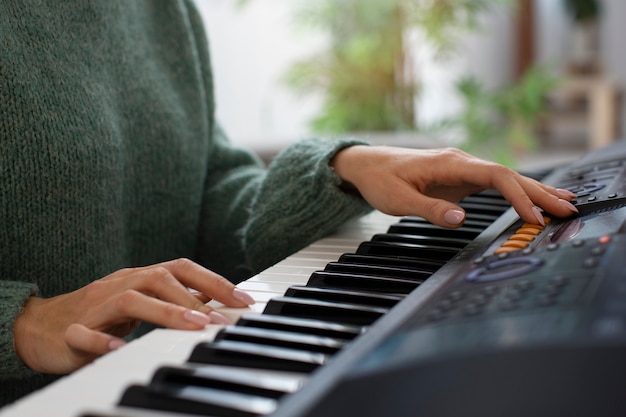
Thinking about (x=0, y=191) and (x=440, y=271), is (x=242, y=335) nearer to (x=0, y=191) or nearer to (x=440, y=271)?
(x=440, y=271)

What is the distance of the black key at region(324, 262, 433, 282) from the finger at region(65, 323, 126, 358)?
0.66 ft

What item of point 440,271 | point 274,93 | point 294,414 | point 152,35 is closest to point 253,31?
point 274,93

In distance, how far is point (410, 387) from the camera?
393 millimetres

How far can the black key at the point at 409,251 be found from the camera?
2.40 ft

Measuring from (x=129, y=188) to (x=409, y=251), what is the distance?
38 cm

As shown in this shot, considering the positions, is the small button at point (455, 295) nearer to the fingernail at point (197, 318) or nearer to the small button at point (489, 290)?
the small button at point (489, 290)

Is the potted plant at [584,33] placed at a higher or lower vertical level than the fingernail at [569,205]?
lower

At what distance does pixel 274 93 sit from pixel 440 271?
3.13 meters

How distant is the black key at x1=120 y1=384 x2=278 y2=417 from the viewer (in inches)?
16.6

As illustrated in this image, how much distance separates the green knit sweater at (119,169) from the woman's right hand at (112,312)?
23 mm

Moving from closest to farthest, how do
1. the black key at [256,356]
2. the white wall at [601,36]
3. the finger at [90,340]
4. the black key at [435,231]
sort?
the black key at [256,356], the finger at [90,340], the black key at [435,231], the white wall at [601,36]

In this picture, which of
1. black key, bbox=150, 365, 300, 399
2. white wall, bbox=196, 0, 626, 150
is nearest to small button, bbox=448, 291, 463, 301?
black key, bbox=150, 365, 300, 399

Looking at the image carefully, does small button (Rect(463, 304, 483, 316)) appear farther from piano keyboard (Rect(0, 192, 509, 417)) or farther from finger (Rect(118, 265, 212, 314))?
finger (Rect(118, 265, 212, 314))

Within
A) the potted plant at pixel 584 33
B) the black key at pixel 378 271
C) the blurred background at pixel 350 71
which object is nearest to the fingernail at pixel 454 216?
the black key at pixel 378 271
